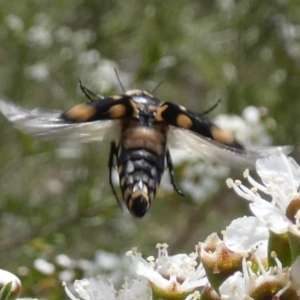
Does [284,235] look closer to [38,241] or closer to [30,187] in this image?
[38,241]

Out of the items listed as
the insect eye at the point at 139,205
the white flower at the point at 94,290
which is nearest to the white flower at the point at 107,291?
the white flower at the point at 94,290

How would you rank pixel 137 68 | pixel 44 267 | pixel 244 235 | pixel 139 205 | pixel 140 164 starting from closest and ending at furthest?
1. pixel 244 235
2. pixel 139 205
3. pixel 140 164
4. pixel 44 267
5. pixel 137 68

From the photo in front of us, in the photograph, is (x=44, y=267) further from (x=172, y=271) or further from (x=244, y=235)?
(x=244, y=235)

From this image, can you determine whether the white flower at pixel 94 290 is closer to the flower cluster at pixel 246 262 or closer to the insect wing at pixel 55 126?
the flower cluster at pixel 246 262

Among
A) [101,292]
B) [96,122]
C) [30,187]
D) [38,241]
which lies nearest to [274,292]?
[101,292]

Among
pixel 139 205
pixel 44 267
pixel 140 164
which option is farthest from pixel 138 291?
pixel 44 267

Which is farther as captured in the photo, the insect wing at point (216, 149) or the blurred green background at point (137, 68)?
the blurred green background at point (137, 68)
